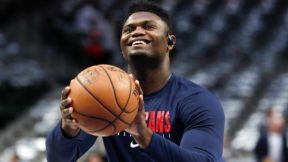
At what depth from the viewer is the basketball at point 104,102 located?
10.2 feet

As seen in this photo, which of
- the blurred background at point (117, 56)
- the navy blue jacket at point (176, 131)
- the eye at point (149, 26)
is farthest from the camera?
the blurred background at point (117, 56)

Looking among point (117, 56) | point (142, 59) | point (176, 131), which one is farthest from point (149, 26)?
point (117, 56)

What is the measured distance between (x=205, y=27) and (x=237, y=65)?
2.45 metres

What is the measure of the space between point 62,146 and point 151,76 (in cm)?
57

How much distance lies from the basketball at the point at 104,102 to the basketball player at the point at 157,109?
0.48 feet

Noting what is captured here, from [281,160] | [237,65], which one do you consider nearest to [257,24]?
[237,65]

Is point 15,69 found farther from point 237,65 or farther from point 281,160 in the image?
point 281,160

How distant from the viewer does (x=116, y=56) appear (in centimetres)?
1406

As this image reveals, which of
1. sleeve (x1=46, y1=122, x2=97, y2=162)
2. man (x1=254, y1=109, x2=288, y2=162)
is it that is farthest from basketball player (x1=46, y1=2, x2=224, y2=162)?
man (x1=254, y1=109, x2=288, y2=162)

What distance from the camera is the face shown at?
3523 mm

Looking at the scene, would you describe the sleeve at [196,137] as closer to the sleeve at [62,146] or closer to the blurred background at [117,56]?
the sleeve at [62,146]

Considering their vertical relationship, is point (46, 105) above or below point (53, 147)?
below

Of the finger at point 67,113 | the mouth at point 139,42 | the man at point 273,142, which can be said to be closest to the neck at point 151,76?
the mouth at point 139,42

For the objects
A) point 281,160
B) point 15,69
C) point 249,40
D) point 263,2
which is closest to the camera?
point 281,160
